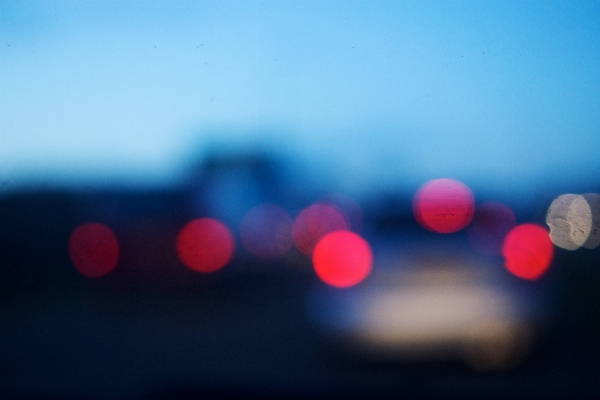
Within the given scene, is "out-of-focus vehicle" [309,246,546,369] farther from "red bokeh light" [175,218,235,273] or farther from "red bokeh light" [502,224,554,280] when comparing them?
"red bokeh light" [175,218,235,273]

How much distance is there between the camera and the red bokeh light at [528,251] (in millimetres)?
7180

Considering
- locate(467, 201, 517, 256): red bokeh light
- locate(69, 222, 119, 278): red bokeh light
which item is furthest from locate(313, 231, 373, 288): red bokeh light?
locate(69, 222, 119, 278): red bokeh light

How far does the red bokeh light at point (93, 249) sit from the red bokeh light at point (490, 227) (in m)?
5.55

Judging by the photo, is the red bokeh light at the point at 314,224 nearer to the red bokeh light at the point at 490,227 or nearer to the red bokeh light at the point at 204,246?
the red bokeh light at the point at 204,246

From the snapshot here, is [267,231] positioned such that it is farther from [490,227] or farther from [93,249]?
[490,227]

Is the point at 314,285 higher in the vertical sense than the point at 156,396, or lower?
higher

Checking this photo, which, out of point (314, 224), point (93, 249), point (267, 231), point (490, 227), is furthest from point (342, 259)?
point (93, 249)

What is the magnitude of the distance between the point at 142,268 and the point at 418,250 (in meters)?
4.73

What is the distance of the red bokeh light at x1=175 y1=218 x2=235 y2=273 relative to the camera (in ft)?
31.8

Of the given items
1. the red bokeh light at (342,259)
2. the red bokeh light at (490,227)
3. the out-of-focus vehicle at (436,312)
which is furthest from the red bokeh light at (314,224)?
the red bokeh light at (490,227)

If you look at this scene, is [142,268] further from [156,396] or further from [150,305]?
[156,396]

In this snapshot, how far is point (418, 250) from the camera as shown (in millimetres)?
7344

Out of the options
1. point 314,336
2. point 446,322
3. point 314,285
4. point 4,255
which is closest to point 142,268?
point 4,255

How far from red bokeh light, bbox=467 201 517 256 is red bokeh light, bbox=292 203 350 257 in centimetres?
182
